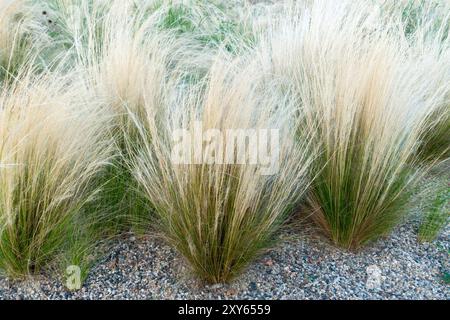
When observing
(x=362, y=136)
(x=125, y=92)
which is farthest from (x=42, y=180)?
(x=362, y=136)

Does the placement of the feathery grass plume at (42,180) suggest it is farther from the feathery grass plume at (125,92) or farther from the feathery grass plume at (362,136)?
the feathery grass plume at (362,136)

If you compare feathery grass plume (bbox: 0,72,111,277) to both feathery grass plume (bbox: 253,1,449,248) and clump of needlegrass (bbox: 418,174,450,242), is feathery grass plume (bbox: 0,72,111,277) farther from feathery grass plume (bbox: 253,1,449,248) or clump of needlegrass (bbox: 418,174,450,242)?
clump of needlegrass (bbox: 418,174,450,242)

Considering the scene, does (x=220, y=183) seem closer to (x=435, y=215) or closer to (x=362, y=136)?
(x=362, y=136)

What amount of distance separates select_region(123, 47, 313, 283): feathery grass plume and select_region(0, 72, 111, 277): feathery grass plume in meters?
0.22

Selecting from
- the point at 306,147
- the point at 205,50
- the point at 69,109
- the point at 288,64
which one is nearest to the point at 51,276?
the point at 69,109

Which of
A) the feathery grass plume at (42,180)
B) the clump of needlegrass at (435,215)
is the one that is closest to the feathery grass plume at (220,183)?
the feathery grass plume at (42,180)

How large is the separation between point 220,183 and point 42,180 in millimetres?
674

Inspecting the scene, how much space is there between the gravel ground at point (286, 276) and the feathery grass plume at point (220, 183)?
3.2 inches

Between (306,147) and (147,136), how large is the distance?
67cm

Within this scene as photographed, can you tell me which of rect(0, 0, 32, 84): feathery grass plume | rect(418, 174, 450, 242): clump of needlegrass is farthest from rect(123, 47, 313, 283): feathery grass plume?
rect(0, 0, 32, 84): feathery grass plume

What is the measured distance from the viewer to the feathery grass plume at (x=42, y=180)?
6.26 feet

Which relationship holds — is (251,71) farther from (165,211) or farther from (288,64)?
(165,211)

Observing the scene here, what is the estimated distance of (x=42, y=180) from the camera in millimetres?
1950

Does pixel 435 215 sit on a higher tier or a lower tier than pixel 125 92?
lower
